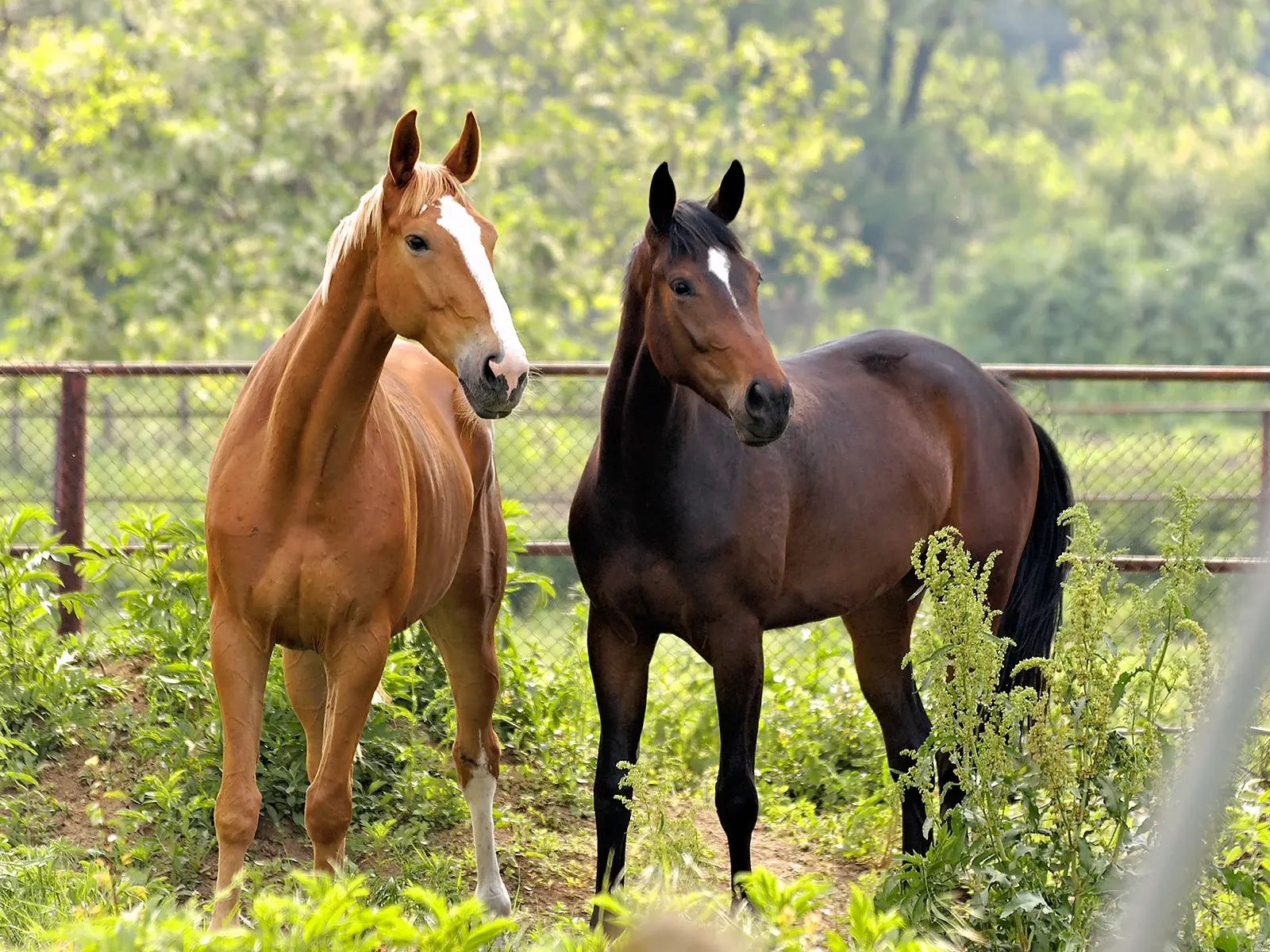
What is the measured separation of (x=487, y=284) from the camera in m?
3.28

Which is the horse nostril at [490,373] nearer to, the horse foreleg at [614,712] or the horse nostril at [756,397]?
the horse nostril at [756,397]

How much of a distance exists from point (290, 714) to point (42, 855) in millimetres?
887

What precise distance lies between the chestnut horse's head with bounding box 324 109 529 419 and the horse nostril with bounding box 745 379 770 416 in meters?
0.68

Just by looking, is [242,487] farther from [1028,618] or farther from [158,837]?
[1028,618]

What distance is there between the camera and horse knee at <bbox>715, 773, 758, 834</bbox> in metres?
3.93

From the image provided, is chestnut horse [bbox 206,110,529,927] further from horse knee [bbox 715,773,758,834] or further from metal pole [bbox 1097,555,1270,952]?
metal pole [bbox 1097,555,1270,952]

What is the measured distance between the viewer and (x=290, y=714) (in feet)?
15.1

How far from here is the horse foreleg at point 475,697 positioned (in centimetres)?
437

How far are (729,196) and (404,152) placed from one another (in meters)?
1.07

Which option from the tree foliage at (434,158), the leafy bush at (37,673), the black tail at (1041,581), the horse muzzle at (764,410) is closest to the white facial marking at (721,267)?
the horse muzzle at (764,410)

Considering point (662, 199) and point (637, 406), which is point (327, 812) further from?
point (662, 199)

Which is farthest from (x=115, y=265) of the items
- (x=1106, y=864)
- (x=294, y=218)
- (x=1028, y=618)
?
(x=1106, y=864)

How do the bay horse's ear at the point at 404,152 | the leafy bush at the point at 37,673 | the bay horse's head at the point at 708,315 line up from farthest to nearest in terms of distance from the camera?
the leafy bush at the point at 37,673
the bay horse's head at the point at 708,315
the bay horse's ear at the point at 404,152

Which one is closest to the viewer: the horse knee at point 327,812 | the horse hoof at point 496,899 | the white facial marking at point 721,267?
the horse knee at point 327,812
